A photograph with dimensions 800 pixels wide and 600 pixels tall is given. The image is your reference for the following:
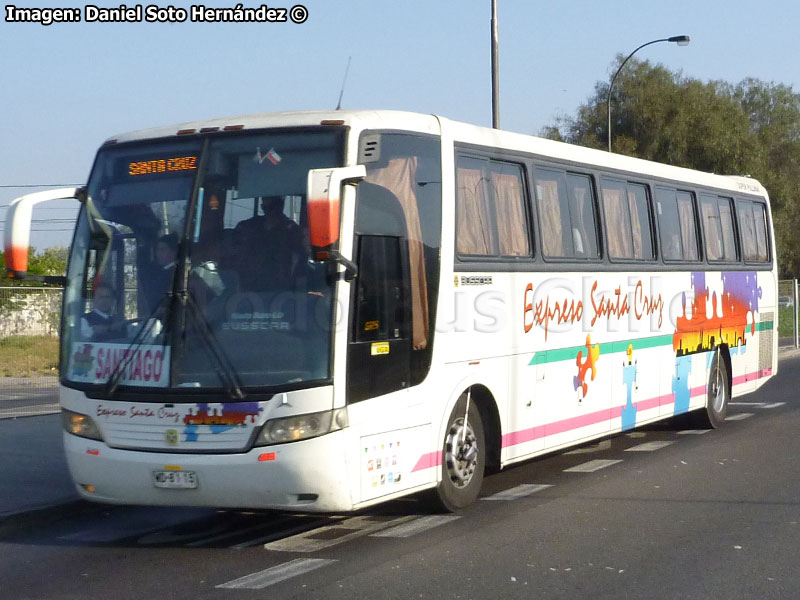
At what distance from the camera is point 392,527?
8539mm

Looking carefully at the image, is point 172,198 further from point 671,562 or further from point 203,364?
point 671,562

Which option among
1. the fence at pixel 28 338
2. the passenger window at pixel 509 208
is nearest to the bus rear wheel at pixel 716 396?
the passenger window at pixel 509 208

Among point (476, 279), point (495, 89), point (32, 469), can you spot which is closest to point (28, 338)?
point (495, 89)

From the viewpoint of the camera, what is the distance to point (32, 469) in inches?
444

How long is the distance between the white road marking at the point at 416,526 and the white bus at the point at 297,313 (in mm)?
155

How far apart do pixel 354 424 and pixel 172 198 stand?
6.68 feet

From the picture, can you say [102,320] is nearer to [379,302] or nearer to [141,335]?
[141,335]

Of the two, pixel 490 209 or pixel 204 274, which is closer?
pixel 204 274

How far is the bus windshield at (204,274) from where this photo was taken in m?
7.62

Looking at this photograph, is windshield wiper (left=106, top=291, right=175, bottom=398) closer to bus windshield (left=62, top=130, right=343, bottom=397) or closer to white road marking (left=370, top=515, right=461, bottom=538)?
bus windshield (left=62, top=130, right=343, bottom=397)

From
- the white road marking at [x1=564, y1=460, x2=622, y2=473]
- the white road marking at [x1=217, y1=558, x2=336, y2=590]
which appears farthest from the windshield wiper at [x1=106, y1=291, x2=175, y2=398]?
the white road marking at [x1=564, y1=460, x2=622, y2=473]

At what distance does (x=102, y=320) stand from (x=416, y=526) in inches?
107

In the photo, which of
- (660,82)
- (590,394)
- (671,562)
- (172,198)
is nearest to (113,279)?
(172,198)

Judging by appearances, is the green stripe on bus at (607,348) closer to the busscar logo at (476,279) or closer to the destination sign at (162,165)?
the busscar logo at (476,279)
